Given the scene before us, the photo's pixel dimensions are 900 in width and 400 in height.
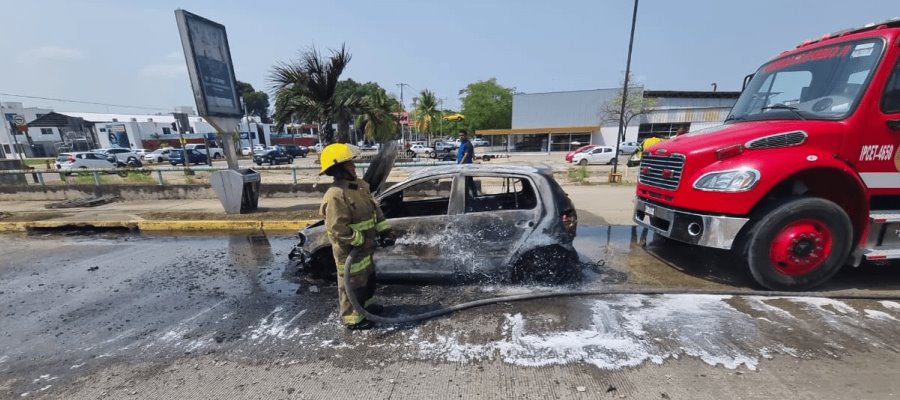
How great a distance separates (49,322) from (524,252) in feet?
16.2

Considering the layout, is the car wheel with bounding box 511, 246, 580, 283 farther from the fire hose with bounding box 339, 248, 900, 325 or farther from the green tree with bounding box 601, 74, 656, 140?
the green tree with bounding box 601, 74, 656, 140

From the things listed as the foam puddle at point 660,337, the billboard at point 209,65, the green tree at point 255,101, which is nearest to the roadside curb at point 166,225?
the billboard at point 209,65

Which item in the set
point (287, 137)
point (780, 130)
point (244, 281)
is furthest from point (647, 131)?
point (287, 137)

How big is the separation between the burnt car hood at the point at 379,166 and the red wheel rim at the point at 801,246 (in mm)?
4198

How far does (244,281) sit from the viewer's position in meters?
4.63

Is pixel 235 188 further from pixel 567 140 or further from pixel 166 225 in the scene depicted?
pixel 567 140

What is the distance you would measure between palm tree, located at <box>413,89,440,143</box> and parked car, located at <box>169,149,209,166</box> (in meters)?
21.4

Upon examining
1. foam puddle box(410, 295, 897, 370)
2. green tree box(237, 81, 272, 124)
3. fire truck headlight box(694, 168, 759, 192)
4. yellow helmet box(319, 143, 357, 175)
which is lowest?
foam puddle box(410, 295, 897, 370)

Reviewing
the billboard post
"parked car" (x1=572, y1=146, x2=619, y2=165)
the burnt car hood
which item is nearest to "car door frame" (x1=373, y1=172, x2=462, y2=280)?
the burnt car hood

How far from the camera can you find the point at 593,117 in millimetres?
42594

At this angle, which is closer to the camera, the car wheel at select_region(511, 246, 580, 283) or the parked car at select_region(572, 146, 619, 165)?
the car wheel at select_region(511, 246, 580, 283)

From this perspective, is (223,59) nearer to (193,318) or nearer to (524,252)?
(193,318)

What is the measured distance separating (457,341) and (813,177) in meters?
4.08

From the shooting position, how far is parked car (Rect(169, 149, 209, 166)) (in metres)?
29.3
